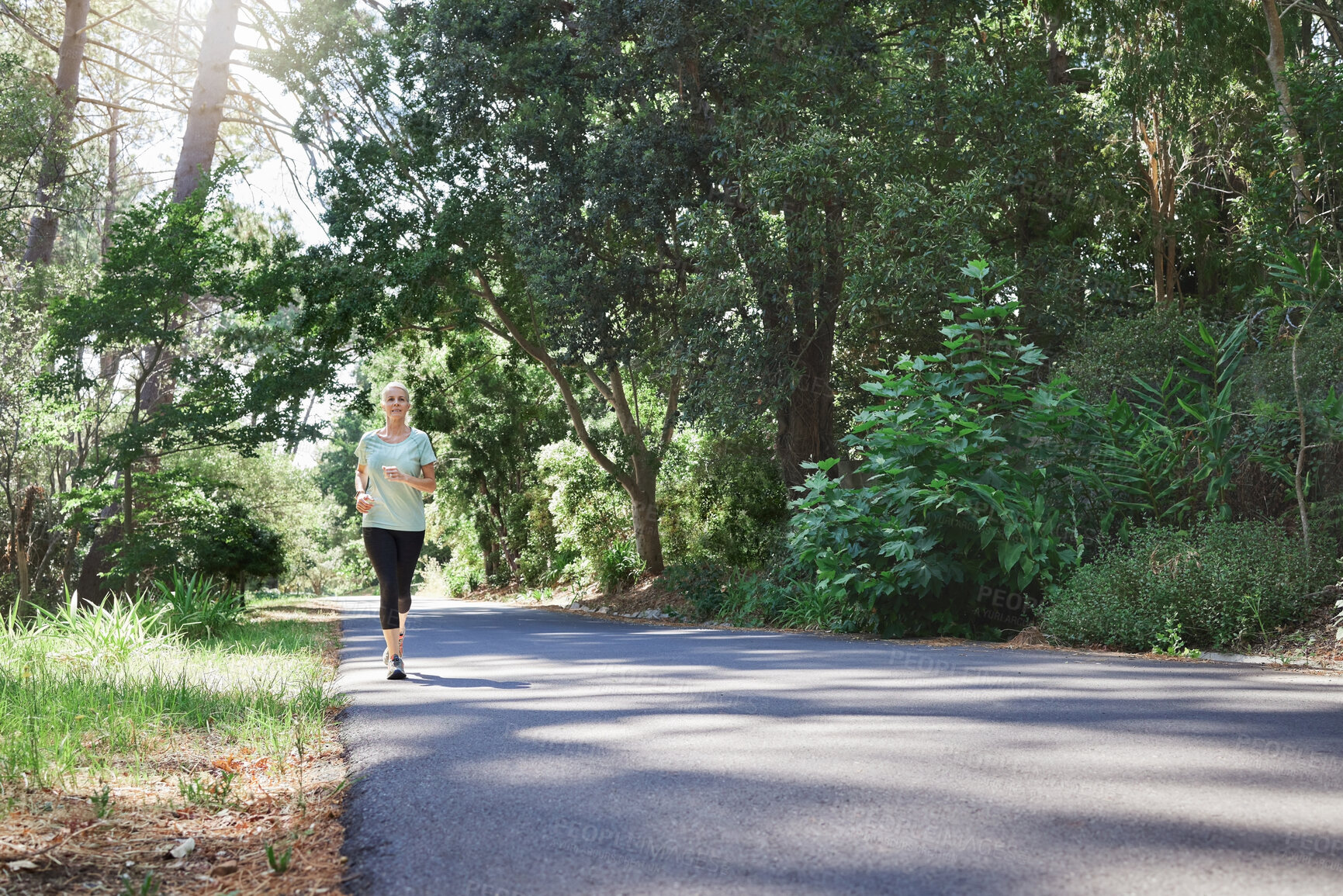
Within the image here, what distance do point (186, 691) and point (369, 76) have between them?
16.4m

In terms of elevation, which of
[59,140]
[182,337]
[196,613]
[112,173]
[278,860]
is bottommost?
[278,860]

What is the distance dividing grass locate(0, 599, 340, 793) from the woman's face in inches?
73.7

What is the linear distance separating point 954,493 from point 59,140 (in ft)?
66.1

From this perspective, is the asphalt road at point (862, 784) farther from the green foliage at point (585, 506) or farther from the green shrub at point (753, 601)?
the green foliage at point (585, 506)

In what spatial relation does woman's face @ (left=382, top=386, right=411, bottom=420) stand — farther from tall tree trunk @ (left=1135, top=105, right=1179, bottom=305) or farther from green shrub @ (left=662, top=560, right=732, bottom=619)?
tall tree trunk @ (left=1135, top=105, right=1179, bottom=305)

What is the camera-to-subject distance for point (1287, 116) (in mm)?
12344

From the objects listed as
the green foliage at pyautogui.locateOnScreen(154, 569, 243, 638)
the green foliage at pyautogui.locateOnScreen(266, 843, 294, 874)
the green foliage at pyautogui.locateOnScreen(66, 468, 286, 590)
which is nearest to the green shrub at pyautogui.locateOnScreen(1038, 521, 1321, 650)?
the green foliage at pyautogui.locateOnScreen(266, 843, 294, 874)

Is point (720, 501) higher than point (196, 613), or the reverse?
point (720, 501)

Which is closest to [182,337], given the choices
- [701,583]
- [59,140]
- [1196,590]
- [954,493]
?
[59,140]

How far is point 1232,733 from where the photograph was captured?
4.04 m

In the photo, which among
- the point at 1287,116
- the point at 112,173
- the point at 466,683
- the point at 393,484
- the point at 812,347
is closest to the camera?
the point at 466,683

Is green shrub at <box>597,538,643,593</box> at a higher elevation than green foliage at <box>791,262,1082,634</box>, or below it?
below

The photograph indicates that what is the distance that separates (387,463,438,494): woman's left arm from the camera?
6922mm

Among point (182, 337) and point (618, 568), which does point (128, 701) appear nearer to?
point (182, 337)
